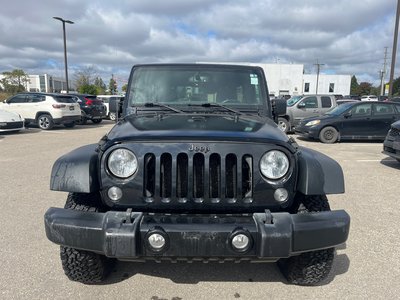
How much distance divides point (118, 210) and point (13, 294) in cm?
111

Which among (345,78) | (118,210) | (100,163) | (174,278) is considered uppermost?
(345,78)

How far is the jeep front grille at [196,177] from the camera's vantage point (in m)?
2.38

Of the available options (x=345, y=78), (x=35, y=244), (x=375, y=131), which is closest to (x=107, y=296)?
(x=35, y=244)

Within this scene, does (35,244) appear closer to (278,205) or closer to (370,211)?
(278,205)

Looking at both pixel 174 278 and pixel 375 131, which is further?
pixel 375 131

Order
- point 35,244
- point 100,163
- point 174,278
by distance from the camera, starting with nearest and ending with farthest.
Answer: point 100,163, point 174,278, point 35,244

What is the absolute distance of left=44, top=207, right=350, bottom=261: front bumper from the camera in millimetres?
2176

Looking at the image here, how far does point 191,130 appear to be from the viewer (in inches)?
104

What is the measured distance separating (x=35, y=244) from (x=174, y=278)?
1.60 metres

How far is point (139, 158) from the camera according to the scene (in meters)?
2.41

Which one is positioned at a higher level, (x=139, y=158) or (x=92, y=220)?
(x=139, y=158)

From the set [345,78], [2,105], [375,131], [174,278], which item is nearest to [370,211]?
[174,278]

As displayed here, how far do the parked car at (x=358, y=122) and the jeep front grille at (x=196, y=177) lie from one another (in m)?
9.91

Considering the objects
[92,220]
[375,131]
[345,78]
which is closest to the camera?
[92,220]
